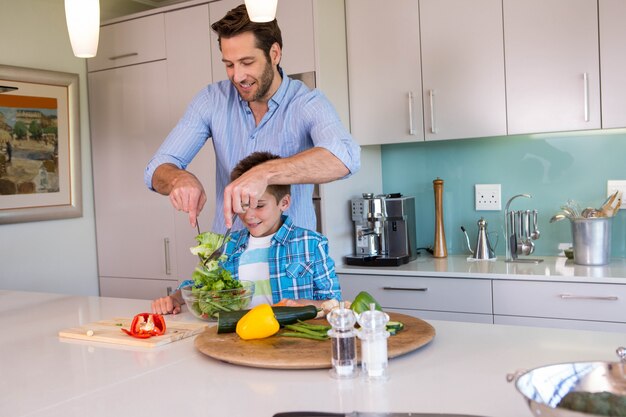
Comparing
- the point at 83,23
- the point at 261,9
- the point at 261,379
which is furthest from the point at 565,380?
the point at 83,23

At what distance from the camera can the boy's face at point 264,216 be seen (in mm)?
2256

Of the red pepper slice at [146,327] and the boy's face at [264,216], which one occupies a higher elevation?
the boy's face at [264,216]

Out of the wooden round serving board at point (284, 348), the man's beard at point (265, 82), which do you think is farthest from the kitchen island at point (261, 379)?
the man's beard at point (265, 82)

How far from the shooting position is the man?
81.4 inches

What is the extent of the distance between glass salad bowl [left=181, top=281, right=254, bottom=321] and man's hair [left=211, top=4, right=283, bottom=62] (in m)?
0.85

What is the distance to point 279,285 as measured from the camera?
7.14ft

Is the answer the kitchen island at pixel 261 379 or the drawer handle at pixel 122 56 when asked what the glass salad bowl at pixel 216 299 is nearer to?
the kitchen island at pixel 261 379

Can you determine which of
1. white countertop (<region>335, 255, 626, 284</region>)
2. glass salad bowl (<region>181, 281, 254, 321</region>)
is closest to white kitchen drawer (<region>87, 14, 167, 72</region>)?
white countertop (<region>335, 255, 626, 284</region>)

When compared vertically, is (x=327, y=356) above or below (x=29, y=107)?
below

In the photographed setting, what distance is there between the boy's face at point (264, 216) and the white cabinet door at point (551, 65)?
1344 mm

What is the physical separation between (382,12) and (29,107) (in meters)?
1.85

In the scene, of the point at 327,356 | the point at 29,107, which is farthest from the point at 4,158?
the point at 327,356

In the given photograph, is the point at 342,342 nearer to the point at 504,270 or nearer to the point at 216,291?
the point at 216,291

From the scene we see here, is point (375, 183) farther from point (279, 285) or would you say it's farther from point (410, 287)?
point (279, 285)
